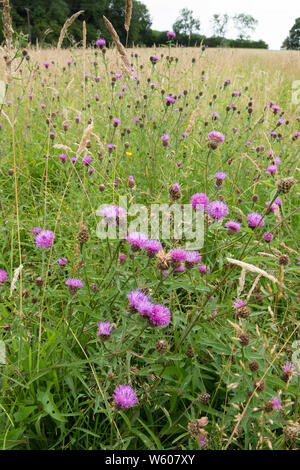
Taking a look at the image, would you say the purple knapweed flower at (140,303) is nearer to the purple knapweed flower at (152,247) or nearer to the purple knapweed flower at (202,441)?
the purple knapweed flower at (152,247)

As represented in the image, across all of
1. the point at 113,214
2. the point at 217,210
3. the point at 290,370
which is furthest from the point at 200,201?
the point at 290,370

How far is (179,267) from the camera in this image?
1200 millimetres

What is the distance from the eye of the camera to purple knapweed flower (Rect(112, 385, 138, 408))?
1.02m

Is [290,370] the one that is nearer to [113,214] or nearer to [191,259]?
[191,259]

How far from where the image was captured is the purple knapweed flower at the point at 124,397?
102cm

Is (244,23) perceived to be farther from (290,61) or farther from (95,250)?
(95,250)

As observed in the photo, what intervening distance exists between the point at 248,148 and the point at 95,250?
1.97m

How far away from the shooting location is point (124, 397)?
3.39 ft

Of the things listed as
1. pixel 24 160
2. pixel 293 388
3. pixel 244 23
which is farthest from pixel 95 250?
pixel 244 23

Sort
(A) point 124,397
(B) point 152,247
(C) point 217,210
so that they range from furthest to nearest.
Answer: (C) point 217,210
(B) point 152,247
(A) point 124,397

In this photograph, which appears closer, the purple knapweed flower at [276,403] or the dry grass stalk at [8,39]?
the purple knapweed flower at [276,403]

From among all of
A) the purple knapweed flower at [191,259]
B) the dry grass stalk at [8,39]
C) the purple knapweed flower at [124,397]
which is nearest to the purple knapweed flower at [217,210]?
the purple knapweed flower at [191,259]

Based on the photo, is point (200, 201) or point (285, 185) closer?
point (285, 185)

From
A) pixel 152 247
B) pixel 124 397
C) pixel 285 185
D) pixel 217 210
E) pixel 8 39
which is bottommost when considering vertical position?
pixel 124 397
